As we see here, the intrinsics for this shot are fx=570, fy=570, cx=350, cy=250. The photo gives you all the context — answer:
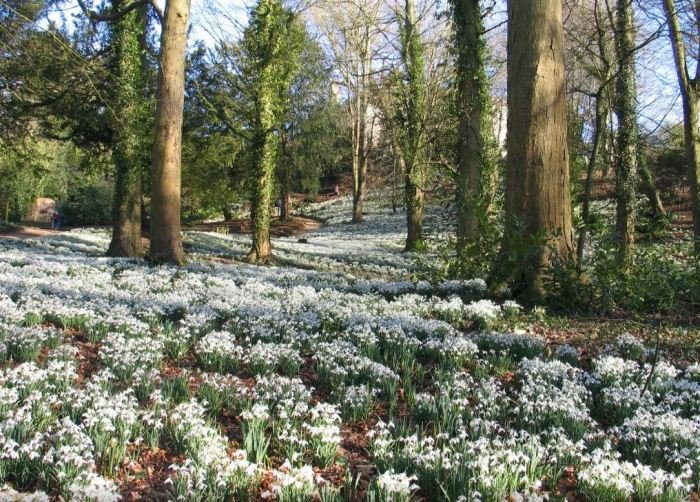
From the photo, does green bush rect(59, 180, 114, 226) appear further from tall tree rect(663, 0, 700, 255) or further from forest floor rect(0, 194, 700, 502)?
tall tree rect(663, 0, 700, 255)

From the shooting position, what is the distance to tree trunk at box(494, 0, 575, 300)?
773 centimetres

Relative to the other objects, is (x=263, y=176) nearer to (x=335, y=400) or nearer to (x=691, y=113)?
(x=691, y=113)

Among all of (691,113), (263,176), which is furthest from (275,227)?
(691,113)

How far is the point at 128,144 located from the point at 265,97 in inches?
171

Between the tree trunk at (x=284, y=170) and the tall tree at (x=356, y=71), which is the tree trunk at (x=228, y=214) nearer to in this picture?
the tree trunk at (x=284, y=170)

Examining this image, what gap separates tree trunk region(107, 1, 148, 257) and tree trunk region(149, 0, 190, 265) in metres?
3.86

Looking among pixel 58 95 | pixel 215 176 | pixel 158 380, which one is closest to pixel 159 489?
pixel 158 380

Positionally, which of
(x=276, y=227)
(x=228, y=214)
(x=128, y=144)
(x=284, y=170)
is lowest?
(x=276, y=227)

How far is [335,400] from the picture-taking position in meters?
4.30

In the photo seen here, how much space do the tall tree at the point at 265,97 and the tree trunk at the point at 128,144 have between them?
3421mm

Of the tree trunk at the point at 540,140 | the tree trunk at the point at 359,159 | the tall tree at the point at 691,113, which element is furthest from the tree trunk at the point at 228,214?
the tree trunk at the point at 540,140

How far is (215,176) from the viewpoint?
32938mm

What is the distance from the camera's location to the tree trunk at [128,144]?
54.2 ft

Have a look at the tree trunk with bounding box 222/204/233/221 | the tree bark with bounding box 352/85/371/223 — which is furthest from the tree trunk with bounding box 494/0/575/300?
the tree trunk with bounding box 222/204/233/221
